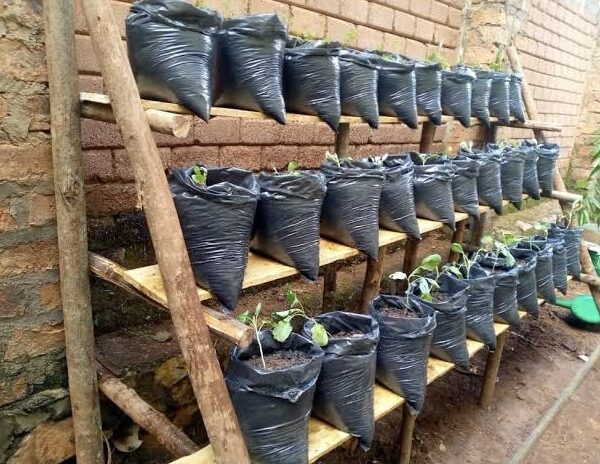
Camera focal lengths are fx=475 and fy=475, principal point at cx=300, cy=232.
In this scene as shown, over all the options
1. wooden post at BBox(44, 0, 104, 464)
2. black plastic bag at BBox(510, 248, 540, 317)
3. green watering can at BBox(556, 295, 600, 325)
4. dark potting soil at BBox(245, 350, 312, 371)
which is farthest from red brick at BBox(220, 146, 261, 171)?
green watering can at BBox(556, 295, 600, 325)

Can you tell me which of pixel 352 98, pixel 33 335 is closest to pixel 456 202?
pixel 352 98

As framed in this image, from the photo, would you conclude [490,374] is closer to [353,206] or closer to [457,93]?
[353,206]

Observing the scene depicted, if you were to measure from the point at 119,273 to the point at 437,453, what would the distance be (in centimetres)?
186

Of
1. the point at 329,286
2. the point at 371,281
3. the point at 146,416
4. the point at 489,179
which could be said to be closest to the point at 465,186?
the point at 489,179

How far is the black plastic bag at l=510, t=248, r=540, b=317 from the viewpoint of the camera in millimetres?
2953

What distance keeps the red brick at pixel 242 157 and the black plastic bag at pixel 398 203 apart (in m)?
0.89

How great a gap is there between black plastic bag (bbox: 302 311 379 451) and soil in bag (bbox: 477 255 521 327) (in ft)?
3.99

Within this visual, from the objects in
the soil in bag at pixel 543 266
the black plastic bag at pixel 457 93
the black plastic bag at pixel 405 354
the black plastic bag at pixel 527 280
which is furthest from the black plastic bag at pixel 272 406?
the soil in bag at pixel 543 266

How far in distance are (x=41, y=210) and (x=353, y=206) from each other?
1.22m

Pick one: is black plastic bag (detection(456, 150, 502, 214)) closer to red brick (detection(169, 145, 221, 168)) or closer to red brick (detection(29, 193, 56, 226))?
red brick (detection(169, 145, 221, 168))

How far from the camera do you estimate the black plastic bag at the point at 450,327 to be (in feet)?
7.62

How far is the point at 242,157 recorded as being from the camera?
2.84 m

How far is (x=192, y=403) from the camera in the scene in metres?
2.19

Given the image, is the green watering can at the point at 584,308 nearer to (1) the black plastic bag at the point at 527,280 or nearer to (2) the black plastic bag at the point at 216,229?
(1) the black plastic bag at the point at 527,280
